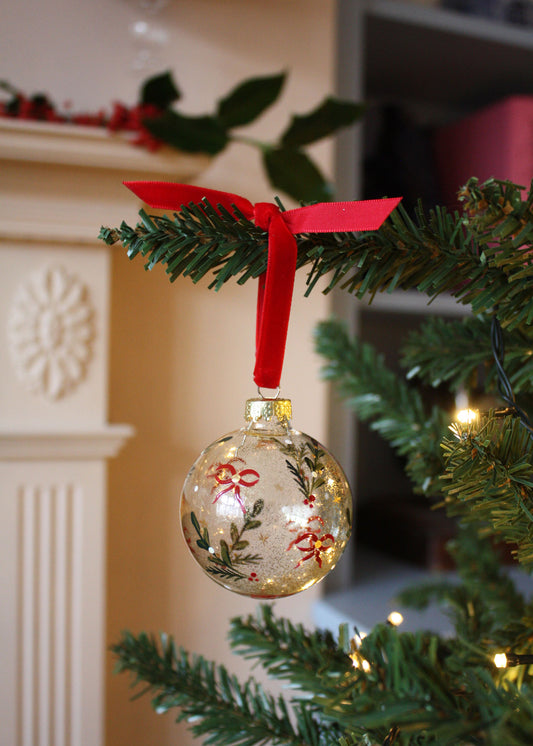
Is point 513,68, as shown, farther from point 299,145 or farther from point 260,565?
point 260,565

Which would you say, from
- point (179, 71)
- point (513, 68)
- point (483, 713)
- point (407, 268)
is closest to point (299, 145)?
point (179, 71)

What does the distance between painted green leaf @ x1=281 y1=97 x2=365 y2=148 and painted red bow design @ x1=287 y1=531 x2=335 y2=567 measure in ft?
2.19

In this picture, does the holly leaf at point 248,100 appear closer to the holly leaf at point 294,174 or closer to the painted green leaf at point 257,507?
the holly leaf at point 294,174

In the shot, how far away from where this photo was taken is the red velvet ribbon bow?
248mm

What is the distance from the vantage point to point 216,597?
88cm

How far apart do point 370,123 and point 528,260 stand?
954 millimetres

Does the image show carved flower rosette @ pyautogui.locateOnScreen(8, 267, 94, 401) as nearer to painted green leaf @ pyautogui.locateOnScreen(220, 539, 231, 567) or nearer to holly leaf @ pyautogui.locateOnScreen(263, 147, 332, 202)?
holly leaf @ pyautogui.locateOnScreen(263, 147, 332, 202)

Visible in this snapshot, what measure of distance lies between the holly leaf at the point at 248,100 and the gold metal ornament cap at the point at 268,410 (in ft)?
1.98

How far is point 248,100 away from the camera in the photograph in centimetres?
81

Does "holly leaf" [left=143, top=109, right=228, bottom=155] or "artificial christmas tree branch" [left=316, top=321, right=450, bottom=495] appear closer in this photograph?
"artificial christmas tree branch" [left=316, top=321, right=450, bottom=495]

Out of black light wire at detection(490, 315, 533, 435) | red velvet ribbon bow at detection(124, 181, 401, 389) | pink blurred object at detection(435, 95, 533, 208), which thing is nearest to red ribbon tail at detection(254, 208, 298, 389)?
red velvet ribbon bow at detection(124, 181, 401, 389)

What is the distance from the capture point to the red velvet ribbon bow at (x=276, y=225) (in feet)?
0.81

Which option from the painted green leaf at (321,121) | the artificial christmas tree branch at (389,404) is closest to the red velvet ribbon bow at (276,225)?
the artificial christmas tree branch at (389,404)

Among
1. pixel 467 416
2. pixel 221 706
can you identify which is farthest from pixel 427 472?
pixel 221 706
